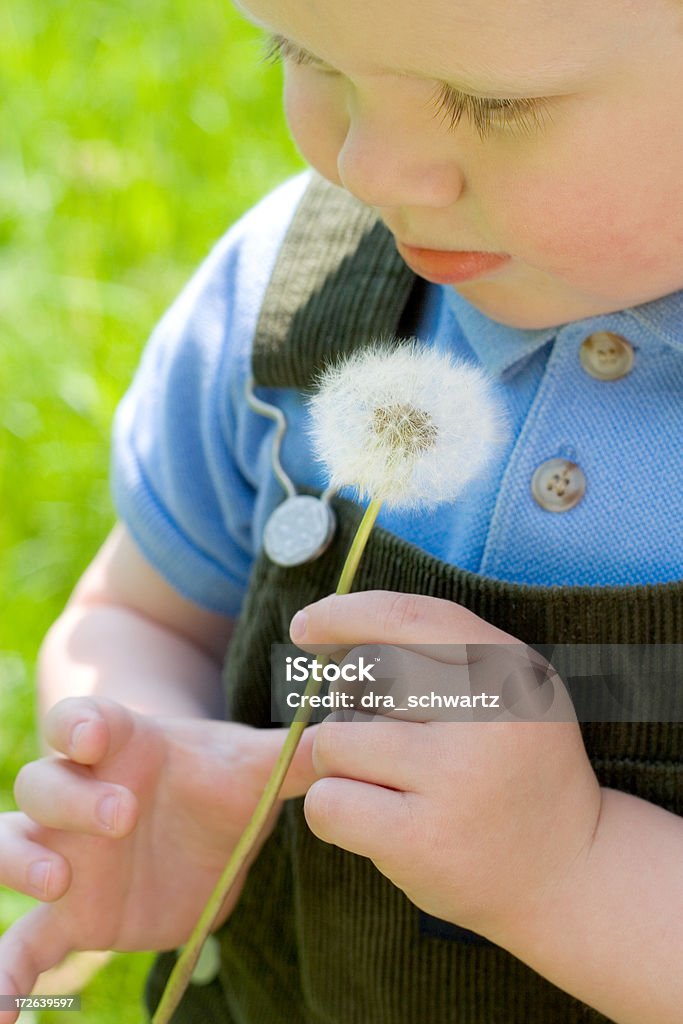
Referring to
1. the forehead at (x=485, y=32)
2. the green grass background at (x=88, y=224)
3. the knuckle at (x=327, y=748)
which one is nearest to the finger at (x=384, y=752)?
the knuckle at (x=327, y=748)

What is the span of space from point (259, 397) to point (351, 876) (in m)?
0.37

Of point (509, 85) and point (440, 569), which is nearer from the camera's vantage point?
point (509, 85)

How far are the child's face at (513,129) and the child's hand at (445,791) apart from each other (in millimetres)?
214

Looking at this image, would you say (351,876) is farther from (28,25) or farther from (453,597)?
(28,25)

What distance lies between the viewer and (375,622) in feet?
2.29

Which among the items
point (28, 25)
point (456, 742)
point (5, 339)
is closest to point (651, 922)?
point (456, 742)

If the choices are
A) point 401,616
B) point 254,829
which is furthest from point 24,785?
point 401,616

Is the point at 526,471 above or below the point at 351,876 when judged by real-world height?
above

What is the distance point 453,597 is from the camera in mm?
809

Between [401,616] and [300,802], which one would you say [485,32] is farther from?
[300,802]

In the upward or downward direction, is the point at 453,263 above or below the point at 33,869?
above

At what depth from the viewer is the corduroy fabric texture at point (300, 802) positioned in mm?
793
